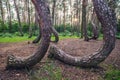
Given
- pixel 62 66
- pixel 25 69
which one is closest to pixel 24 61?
pixel 25 69

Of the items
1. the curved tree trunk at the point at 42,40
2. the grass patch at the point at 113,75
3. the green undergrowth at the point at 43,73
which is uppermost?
the curved tree trunk at the point at 42,40

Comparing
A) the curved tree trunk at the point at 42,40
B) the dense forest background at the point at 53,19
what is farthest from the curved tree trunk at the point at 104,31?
the dense forest background at the point at 53,19

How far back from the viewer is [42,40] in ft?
20.8

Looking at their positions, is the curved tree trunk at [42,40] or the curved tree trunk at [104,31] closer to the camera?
the curved tree trunk at [42,40]

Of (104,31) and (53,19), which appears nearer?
(104,31)

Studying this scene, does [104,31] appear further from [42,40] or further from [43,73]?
[43,73]

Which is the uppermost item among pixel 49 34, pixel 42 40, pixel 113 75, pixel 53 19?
pixel 49 34

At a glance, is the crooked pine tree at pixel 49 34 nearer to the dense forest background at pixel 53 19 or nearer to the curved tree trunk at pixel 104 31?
the curved tree trunk at pixel 104 31

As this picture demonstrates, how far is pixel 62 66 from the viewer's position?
24.1 feet

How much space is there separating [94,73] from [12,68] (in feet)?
8.62

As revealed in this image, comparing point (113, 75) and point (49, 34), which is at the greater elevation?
point (49, 34)

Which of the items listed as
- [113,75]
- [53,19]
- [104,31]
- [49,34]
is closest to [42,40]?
[49,34]

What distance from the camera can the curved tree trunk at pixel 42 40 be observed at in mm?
6195

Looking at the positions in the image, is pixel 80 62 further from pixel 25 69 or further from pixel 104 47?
pixel 25 69
